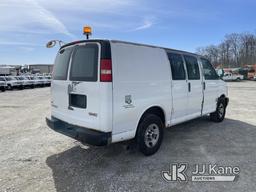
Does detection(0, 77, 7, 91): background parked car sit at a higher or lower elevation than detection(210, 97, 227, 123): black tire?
higher

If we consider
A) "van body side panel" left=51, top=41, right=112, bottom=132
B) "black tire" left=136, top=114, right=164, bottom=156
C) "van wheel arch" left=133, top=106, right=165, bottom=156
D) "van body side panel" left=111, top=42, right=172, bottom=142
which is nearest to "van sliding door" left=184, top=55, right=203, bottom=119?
"van body side panel" left=111, top=42, right=172, bottom=142

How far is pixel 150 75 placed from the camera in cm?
400

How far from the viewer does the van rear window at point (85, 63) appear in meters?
3.42

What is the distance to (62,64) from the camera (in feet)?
13.6

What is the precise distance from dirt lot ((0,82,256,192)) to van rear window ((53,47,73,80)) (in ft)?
5.20

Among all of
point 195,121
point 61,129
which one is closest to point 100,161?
point 61,129

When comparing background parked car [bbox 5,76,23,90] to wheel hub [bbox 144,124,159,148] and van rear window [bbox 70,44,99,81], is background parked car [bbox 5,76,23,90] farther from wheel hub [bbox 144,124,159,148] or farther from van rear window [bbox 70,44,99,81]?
wheel hub [bbox 144,124,159,148]

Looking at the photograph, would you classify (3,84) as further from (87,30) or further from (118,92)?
(118,92)

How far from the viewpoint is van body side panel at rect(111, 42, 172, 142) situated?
3428 mm

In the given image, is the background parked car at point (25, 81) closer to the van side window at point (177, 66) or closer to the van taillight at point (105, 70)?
the van side window at point (177, 66)

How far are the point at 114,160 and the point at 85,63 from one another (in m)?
1.89

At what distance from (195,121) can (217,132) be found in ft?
4.32

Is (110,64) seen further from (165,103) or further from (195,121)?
(195,121)

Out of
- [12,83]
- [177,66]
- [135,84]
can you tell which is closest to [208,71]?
[177,66]
